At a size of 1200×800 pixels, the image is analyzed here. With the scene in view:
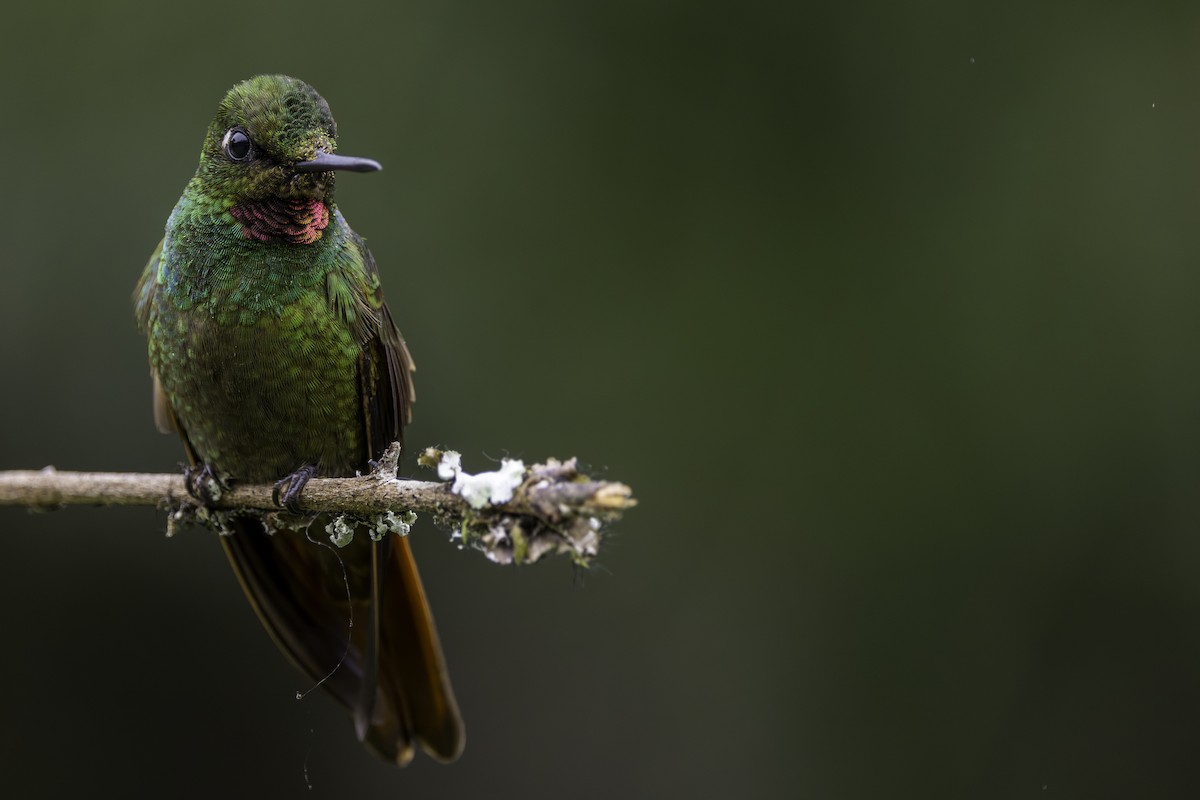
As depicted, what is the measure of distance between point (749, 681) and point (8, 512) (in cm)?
299

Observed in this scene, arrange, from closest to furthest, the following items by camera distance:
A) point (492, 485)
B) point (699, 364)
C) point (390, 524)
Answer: point (492, 485), point (390, 524), point (699, 364)

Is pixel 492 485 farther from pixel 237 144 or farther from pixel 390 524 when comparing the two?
pixel 237 144

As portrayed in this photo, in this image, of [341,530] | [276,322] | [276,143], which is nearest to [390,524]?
[341,530]

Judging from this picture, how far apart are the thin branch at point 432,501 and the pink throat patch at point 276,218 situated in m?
0.69

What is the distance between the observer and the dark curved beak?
103 inches

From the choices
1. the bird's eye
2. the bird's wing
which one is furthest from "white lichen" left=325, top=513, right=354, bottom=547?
the bird's eye

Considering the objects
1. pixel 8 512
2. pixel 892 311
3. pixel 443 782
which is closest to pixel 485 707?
pixel 443 782

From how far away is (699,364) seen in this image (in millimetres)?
4777

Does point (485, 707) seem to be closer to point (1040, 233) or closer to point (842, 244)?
point (842, 244)

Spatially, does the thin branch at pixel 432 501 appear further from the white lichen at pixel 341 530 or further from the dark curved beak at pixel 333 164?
the dark curved beak at pixel 333 164

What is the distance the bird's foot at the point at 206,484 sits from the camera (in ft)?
10.4

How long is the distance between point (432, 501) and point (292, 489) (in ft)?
3.00

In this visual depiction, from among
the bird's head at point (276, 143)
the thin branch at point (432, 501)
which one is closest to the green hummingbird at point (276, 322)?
the bird's head at point (276, 143)

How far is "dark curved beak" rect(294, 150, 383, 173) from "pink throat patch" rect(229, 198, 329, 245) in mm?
134
